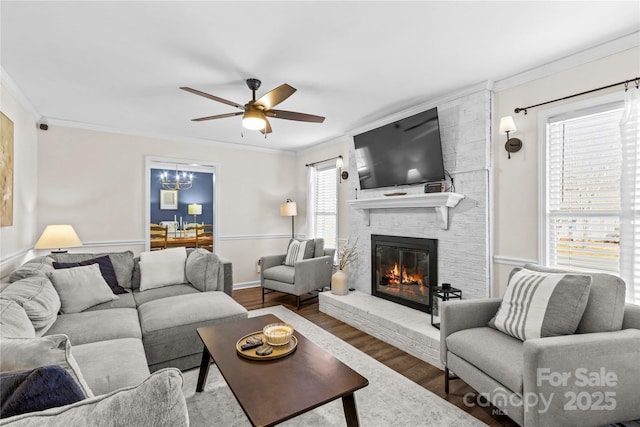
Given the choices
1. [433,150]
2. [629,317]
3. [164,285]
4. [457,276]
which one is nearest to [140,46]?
[164,285]

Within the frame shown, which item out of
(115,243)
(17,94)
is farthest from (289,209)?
(17,94)

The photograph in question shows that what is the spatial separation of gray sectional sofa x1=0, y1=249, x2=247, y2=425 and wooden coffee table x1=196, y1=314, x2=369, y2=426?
345 mm

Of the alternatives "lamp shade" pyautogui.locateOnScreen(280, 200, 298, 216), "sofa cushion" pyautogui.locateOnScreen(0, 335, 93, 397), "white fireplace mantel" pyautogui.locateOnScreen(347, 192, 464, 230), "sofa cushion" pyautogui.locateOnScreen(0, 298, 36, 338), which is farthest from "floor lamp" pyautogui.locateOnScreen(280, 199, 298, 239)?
"sofa cushion" pyautogui.locateOnScreen(0, 335, 93, 397)

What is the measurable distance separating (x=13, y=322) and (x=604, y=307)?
318 centimetres

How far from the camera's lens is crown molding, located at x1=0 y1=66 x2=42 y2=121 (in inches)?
103

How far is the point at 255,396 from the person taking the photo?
4.55 feet

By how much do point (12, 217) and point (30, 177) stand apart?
873 millimetres

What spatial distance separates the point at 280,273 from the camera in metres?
4.37

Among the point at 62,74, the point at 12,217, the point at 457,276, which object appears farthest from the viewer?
the point at 457,276

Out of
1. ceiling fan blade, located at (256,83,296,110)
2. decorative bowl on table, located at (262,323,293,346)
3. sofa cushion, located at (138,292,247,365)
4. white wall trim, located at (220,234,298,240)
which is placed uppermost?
ceiling fan blade, located at (256,83,296,110)

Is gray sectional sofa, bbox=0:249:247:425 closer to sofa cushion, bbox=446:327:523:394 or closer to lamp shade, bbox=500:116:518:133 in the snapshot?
sofa cushion, bbox=446:327:523:394

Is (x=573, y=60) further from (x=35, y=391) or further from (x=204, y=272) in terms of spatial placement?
(x=204, y=272)

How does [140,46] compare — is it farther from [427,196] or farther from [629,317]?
[629,317]

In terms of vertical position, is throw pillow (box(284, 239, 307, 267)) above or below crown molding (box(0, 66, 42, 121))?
below
